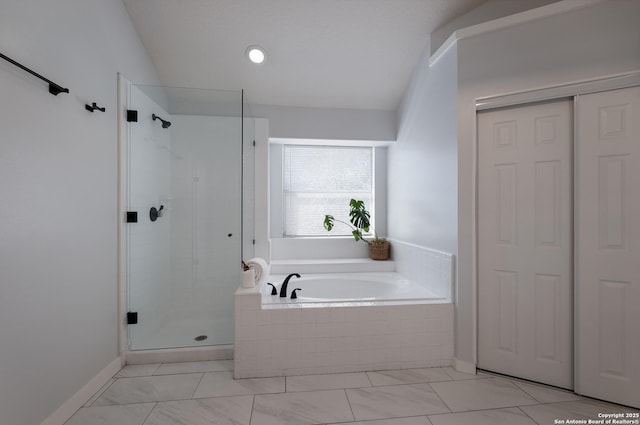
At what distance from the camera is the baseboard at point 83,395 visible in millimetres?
1500

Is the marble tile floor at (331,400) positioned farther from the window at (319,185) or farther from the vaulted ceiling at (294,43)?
the vaulted ceiling at (294,43)

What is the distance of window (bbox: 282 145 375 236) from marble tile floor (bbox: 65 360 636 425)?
1.84 m

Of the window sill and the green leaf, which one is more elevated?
the green leaf

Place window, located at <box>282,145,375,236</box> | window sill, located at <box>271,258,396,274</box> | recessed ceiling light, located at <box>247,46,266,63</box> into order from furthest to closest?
window, located at <box>282,145,375,236</box>
window sill, located at <box>271,258,396,274</box>
recessed ceiling light, located at <box>247,46,266,63</box>

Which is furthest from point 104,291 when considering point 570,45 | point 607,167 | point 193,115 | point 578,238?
point 570,45

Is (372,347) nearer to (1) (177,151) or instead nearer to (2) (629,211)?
(2) (629,211)

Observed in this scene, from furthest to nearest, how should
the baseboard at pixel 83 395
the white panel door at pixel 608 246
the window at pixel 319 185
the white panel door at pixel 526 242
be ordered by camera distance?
the window at pixel 319 185
the white panel door at pixel 526 242
the white panel door at pixel 608 246
the baseboard at pixel 83 395

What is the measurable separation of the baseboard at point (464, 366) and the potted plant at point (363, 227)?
4.48 feet

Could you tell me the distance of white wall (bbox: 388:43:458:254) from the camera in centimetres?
217

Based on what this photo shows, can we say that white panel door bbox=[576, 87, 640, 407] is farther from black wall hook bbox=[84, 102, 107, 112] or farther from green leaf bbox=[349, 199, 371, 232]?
black wall hook bbox=[84, 102, 107, 112]

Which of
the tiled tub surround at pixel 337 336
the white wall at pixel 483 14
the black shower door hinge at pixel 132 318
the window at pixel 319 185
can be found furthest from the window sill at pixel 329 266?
the white wall at pixel 483 14

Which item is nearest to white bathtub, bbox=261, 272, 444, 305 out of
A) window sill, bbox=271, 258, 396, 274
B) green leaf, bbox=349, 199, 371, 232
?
window sill, bbox=271, 258, 396, 274

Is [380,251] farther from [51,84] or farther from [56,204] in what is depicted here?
[51,84]

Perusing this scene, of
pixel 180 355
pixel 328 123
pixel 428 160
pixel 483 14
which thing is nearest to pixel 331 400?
pixel 180 355
